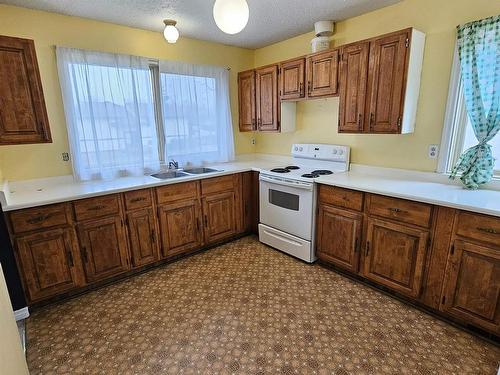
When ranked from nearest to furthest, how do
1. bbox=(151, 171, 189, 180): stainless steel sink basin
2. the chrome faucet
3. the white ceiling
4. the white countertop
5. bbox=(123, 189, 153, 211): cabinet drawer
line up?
the white countertop, the white ceiling, bbox=(123, 189, 153, 211): cabinet drawer, bbox=(151, 171, 189, 180): stainless steel sink basin, the chrome faucet

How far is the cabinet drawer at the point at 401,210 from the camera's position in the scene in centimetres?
202

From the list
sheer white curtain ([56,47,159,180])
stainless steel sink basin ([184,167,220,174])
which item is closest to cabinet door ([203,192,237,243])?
stainless steel sink basin ([184,167,220,174])

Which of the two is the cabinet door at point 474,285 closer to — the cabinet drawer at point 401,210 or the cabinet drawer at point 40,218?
the cabinet drawer at point 401,210

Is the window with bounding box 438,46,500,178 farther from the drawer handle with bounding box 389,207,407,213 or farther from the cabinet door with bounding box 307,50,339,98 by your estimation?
the cabinet door with bounding box 307,50,339,98

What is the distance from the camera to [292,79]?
3051mm

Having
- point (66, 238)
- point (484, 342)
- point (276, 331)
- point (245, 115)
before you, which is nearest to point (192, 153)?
point (245, 115)

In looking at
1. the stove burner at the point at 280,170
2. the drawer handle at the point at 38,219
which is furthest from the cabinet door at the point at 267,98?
the drawer handle at the point at 38,219

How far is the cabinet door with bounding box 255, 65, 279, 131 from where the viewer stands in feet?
10.8

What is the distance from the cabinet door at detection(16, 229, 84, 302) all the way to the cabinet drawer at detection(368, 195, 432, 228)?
2586 mm

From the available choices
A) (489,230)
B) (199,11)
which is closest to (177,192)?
(199,11)

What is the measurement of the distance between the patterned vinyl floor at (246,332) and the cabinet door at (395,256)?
0.17m

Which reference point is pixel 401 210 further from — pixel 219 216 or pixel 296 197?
pixel 219 216

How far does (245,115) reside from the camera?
3.78 metres

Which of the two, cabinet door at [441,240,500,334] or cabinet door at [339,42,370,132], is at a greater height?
cabinet door at [339,42,370,132]
